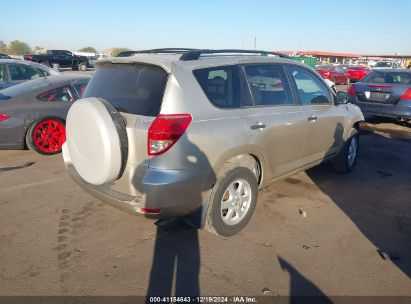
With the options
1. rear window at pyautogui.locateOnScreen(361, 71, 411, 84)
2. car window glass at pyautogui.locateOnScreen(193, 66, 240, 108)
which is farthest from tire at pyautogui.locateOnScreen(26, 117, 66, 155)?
rear window at pyautogui.locateOnScreen(361, 71, 411, 84)

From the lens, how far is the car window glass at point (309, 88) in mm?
4262

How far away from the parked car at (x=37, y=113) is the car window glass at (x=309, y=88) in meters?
4.07

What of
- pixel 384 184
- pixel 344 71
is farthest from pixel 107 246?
pixel 344 71

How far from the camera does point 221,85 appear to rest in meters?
3.33

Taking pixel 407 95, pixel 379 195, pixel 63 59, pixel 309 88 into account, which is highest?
pixel 63 59

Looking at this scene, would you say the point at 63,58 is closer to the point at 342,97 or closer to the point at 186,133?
the point at 342,97

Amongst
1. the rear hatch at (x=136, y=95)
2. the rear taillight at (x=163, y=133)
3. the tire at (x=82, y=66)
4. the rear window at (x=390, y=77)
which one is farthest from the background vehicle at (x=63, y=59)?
the rear taillight at (x=163, y=133)

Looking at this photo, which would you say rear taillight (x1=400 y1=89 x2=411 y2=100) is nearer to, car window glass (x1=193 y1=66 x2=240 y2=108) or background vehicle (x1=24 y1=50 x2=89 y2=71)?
car window glass (x1=193 y1=66 x2=240 y2=108)

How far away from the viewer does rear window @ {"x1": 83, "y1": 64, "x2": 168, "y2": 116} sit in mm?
2928

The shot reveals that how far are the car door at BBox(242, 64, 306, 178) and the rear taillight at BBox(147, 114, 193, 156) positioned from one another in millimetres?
821

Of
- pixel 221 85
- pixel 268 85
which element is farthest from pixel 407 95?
pixel 221 85

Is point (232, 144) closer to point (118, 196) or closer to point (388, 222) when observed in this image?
point (118, 196)

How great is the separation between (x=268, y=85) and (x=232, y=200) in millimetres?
1367

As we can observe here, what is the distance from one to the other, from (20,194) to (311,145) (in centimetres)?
383
